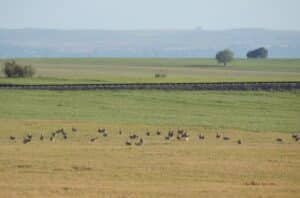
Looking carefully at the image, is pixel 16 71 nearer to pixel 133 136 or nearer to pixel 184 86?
pixel 184 86

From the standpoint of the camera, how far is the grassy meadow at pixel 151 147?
90.3ft

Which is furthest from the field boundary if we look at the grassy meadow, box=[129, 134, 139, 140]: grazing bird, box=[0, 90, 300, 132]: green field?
box=[129, 134, 139, 140]: grazing bird

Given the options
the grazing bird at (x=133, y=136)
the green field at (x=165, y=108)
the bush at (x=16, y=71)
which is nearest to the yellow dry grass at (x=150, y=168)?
the grazing bird at (x=133, y=136)

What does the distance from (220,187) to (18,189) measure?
636cm

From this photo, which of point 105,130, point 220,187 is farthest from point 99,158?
point 105,130

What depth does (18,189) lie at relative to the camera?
26.3 meters

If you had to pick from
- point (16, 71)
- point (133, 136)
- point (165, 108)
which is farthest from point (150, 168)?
point (16, 71)

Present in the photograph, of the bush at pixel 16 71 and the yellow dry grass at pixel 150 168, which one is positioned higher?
the bush at pixel 16 71

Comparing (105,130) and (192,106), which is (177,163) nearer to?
(105,130)

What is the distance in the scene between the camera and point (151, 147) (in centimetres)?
4109

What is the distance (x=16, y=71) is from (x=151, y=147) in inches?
2892

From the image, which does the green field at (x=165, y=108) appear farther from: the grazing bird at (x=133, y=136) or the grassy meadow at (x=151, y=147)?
the grazing bird at (x=133, y=136)

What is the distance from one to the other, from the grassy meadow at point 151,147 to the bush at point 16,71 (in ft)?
Result: 106

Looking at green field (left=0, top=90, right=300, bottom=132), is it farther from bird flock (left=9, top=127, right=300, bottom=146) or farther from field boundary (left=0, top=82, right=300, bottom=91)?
bird flock (left=9, top=127, right=300, bottom=146)
